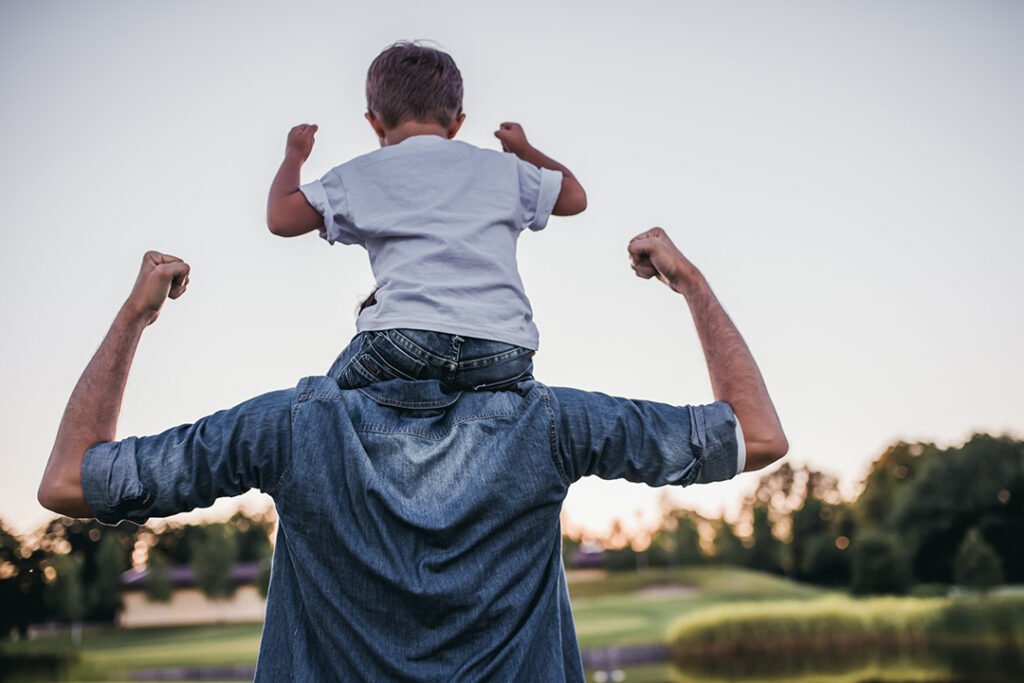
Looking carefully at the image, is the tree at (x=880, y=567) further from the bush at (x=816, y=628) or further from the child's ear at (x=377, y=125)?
the child's ear at (x=377, y=125)

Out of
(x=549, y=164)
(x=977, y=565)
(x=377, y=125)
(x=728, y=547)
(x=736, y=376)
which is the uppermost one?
(x=377, y=125)

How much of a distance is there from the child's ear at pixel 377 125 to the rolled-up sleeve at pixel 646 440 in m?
0.70

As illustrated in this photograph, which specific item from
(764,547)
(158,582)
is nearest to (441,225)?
(158,582)

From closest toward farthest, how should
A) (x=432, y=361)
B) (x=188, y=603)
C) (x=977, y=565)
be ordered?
(x=432, y=361) → (x=977, y=565) → (x=188, y=603)

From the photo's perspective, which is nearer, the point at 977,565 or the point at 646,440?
the point at 646,440

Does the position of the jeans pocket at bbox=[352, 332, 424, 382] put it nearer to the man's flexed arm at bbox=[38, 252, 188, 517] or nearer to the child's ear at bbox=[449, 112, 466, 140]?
the man's flexed arm at bbox=[38, 252, 188, 517]

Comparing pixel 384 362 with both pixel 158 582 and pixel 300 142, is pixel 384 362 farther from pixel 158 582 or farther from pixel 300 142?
pixel 158 582

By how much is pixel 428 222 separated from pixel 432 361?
0.27 m

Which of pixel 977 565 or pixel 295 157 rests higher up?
pixel 295 157

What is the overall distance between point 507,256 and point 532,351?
0.62 feet

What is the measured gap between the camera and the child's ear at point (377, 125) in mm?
1788

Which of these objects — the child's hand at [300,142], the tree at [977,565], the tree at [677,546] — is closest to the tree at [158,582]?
the tree at [677,546]

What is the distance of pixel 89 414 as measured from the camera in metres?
1.45

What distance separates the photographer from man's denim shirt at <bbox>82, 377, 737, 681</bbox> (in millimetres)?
1390
